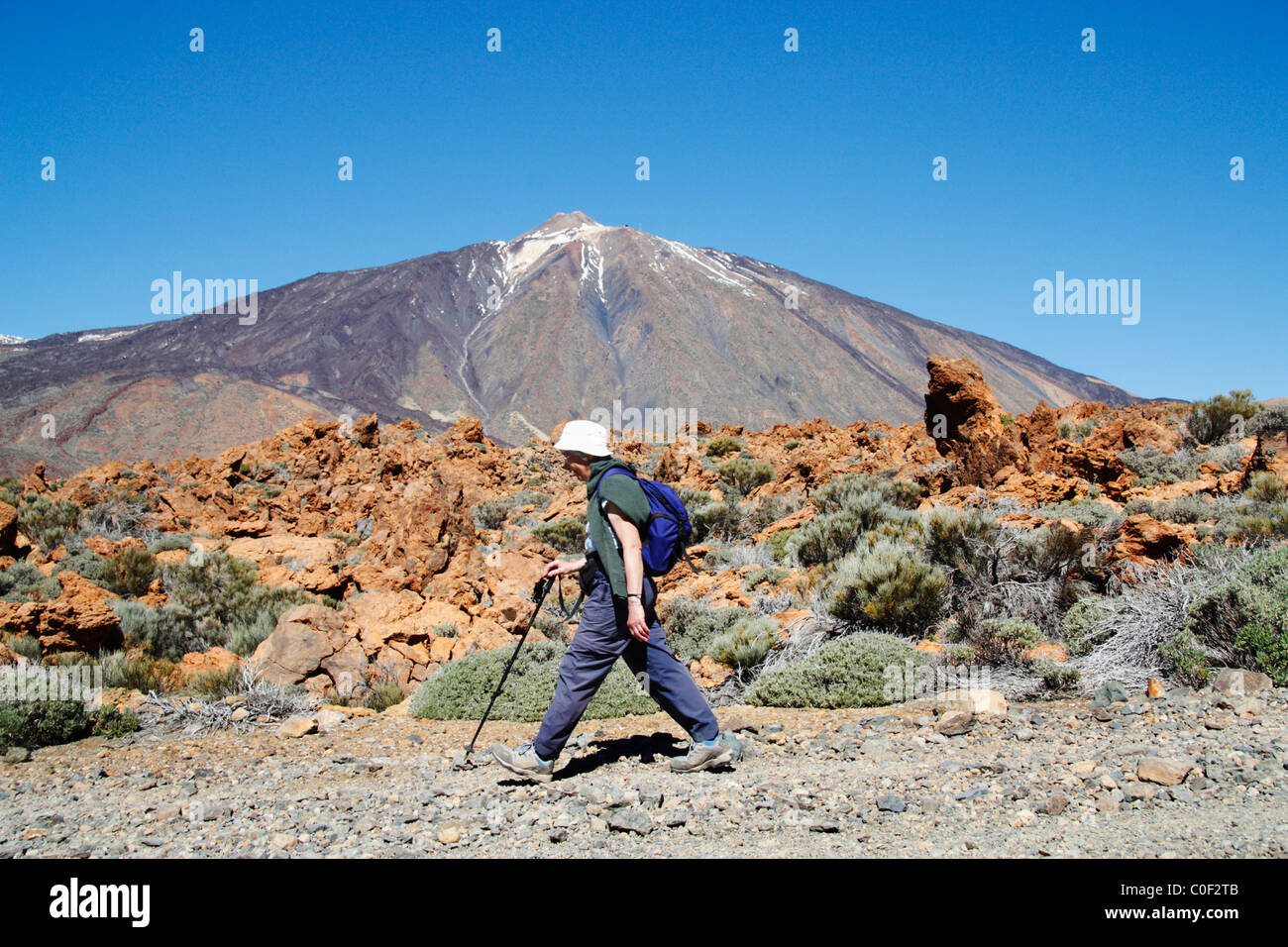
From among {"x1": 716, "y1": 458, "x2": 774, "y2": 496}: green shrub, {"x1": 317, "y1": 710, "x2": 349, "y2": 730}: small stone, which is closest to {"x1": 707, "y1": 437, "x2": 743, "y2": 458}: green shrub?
{"x1": 716, "y1": 458, "x2": 774, "y2": 496}: green shrub

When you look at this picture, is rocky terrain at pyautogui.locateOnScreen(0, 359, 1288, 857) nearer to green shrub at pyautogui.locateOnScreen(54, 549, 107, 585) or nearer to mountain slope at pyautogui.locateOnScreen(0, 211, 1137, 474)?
green shrub at pyautogui.locateOnScreen(54, 549, 107, 585)

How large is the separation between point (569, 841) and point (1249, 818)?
2208 millimetres

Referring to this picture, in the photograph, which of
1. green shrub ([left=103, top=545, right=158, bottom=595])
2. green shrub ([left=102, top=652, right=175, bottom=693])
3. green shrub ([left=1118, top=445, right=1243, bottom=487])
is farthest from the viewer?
green shrub ([left=1118, top=445, right=1243, bottom=487])

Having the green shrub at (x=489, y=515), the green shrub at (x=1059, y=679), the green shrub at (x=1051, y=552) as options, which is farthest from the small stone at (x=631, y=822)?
the green shrub at (x=489, y=515)

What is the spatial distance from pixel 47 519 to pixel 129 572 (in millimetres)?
5012

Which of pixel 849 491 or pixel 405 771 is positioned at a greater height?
pixel 849 491

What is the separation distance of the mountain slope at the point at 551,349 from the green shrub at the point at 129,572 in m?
55.6

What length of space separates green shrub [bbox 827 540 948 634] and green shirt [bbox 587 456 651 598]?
2827mm

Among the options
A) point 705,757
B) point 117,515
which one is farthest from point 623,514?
point 117,515

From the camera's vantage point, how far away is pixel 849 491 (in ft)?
32.4

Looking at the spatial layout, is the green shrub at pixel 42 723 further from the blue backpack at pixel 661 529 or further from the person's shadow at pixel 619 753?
the blue backpack at pixel 661 529

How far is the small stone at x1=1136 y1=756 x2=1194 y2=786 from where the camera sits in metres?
2.96
